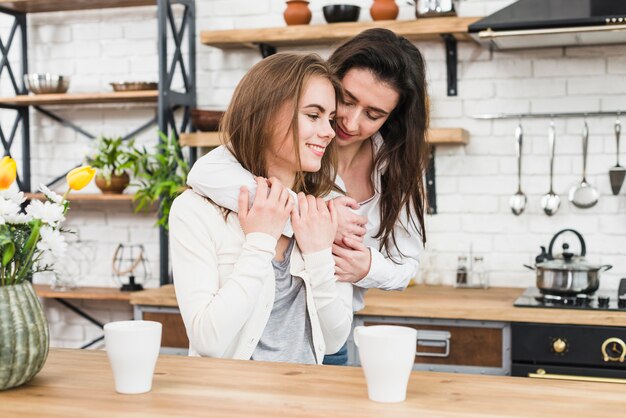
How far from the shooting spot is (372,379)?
119 centimetres

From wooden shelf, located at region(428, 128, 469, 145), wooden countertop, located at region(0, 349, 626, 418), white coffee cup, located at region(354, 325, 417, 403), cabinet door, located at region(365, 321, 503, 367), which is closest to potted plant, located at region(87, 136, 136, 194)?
wooden shelf, located at region(428, 128, 469, 145)

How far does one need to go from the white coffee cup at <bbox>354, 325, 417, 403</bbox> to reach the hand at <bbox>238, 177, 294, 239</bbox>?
432 millimetres

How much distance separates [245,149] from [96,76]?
8.39ft

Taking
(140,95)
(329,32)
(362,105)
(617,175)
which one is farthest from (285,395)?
(140,95)

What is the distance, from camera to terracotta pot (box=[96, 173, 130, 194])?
3.77 metres

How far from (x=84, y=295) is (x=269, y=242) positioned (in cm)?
239

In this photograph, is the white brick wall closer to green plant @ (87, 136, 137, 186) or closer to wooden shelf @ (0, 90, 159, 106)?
wooden shelf @ (0, 90, 159, 106)

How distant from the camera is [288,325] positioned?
5.64ft

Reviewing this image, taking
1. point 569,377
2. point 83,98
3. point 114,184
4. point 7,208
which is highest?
point 83,98

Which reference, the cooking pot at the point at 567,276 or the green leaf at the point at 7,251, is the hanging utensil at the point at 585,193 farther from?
the green leaf at the point at 7,251

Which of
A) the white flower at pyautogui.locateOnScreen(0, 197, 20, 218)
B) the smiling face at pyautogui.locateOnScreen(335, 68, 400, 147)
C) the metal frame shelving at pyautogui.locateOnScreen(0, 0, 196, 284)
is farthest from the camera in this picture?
the metal frame shelving at pyautogui.locateOnScreen(0, 0, 196, 284)

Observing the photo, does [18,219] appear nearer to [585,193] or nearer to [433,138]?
[433,138]

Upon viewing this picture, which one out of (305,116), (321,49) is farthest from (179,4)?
(305,116)

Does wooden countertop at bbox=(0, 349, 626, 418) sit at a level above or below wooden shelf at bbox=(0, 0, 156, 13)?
below
